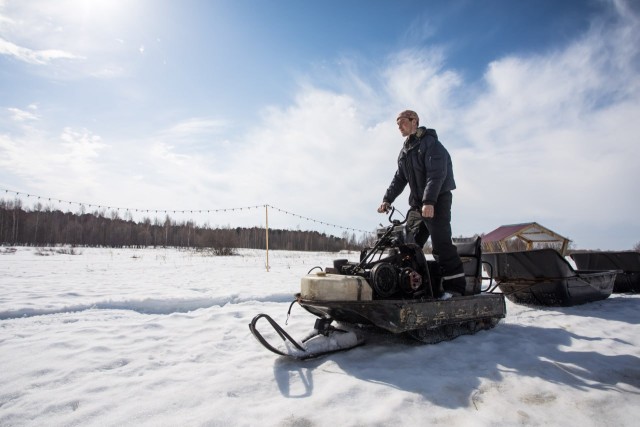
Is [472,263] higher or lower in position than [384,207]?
lower

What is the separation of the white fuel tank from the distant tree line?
3206 centimetres

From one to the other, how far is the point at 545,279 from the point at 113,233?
71.4 metres

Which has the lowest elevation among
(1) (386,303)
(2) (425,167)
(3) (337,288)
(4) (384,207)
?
(1) (386,303)

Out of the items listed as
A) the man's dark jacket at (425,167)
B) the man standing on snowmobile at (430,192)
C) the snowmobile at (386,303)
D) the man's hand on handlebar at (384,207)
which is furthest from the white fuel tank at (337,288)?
the man's hand on handlebar at (384,207)

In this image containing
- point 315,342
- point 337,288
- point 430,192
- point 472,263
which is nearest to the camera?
point 337,288

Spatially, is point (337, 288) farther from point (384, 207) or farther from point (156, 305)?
point (156, 305)

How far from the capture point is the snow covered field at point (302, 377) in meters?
1.76

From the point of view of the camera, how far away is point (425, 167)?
3.62m

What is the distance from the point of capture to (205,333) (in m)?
3.43

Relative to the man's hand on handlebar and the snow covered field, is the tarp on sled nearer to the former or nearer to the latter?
the snow covered field

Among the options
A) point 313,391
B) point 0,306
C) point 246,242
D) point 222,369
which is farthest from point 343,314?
point 246,242

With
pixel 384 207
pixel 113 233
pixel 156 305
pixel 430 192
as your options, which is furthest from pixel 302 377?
pixel 113 233

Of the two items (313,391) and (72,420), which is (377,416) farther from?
(72,420)

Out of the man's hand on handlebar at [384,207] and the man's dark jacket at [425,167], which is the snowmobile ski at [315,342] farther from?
the man's hand on handlebar at [384,207]
